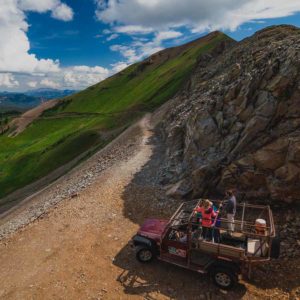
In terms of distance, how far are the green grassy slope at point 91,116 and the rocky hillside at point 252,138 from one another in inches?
1291

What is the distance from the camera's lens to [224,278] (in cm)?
1298

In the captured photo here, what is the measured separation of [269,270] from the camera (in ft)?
45.2

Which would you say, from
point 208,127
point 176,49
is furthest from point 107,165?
point 176,49

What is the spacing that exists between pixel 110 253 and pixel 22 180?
55067 millimetres

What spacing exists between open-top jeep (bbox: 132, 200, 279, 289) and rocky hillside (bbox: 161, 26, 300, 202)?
3.74 meters

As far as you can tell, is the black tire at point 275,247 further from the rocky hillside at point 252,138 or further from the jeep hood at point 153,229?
the jeep hood at point 153,229

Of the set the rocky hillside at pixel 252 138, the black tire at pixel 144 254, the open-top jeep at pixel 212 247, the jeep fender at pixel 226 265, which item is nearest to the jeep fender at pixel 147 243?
the open-top jeep at pixel 212 247

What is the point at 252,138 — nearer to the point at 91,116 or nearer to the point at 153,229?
the point at 153,229

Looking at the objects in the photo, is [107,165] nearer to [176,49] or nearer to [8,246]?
[8,246]

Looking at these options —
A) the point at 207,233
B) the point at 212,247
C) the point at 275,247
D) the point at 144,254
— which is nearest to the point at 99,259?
the point at 144,254

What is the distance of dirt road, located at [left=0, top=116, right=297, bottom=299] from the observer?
13562 millimetres

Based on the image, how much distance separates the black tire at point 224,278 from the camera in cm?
1271

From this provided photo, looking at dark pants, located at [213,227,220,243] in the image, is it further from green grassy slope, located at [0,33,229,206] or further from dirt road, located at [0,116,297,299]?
green grassy slope, located at [0,33,229,206]

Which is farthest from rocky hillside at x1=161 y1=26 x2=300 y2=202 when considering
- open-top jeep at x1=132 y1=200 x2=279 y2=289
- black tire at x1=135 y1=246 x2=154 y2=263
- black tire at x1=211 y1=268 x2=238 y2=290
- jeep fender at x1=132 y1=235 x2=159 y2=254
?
black tire at x1=135 y1=246 x2=154 y2=263
